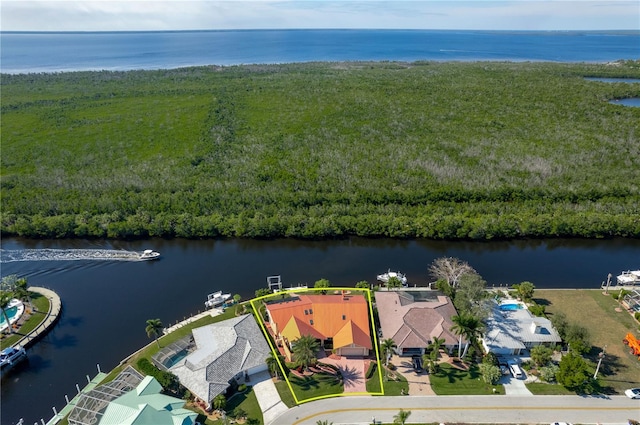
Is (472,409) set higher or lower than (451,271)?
lower

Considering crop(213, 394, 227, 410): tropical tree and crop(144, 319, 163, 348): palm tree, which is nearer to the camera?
crop(213, 394, 227, 410): tropical tree

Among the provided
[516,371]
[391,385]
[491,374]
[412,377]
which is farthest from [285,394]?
[516,371]

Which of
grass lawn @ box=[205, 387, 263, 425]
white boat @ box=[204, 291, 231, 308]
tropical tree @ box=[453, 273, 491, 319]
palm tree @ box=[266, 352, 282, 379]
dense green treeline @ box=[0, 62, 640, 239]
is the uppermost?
dense green treeline @ box=[0, 62, 640, 239]

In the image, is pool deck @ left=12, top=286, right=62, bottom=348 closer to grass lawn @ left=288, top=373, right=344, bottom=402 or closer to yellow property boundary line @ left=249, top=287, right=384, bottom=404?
yellow property boundary line @ left=249, top=287, right=384, bottom=404

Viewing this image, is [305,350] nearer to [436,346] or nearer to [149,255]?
[436,346]

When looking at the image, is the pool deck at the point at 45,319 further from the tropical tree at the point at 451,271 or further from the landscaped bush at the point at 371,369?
the tropical tree at the point at 451,271

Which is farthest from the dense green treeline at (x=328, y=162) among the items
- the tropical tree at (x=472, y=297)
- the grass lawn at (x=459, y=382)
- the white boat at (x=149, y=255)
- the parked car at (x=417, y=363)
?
the grass lawn at (x=459, y=382)

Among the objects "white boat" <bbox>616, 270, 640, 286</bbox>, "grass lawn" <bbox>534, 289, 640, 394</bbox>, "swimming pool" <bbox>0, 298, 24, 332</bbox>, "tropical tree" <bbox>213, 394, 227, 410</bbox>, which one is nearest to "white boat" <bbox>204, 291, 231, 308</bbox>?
"tropical tree" <bbox>213, 394, 227, 410</bbox>
